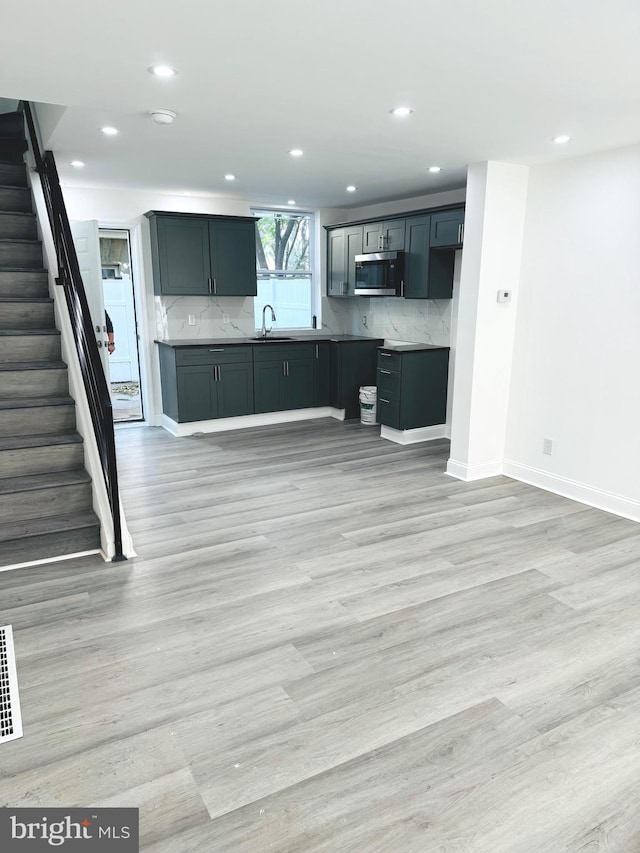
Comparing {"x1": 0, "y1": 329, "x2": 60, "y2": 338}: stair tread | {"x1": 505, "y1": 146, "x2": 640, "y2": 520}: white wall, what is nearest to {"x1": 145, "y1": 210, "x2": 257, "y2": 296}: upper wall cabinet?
{"x1": 0, "y1": 329, "x2": 60, "y2": 338}: stair tread

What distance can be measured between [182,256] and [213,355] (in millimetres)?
1132

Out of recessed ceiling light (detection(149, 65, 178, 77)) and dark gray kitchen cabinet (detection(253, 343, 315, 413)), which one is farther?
dark gray kitchen cabinet (detection(253, 343, 315, 413))

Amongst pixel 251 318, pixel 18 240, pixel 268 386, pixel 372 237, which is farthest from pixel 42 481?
pixel 372 237

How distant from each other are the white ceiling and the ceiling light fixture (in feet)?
0.27

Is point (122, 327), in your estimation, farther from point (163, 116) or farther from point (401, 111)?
point (401, 111)

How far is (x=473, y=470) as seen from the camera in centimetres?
488

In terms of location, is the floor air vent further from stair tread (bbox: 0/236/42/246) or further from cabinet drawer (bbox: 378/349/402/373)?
cabinet drawer (bbox: 378/349/402/373)

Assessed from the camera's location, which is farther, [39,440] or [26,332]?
[26,332]

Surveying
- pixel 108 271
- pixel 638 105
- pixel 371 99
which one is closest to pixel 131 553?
pixel 371 99

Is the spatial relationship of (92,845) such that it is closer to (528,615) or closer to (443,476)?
(528,615)

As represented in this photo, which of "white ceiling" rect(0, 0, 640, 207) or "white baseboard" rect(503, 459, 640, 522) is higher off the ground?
"white ceiling" rect(0, 0, 640, 207)

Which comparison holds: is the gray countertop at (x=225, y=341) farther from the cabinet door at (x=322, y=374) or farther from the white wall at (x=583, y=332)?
the white wall at (x=583, y=332)

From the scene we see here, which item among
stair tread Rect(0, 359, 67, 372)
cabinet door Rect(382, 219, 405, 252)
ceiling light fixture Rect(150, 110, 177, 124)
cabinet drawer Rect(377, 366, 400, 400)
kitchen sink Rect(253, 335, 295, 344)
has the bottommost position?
cabinet drawer Rect(377, 366, 400, 400)

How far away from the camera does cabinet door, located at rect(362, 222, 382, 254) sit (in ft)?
20.9
